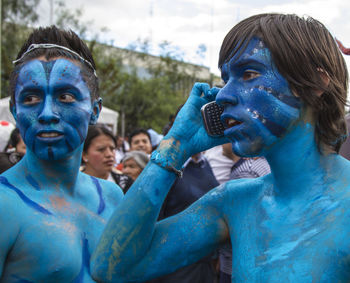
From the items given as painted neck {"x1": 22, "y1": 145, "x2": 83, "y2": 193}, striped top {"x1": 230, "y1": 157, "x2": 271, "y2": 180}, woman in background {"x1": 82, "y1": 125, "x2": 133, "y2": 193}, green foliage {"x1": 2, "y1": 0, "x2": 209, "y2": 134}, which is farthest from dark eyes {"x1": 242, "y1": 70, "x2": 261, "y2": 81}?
green foliage {"x1": 2, "y1": 0, "x2": 209, "y2": 134}

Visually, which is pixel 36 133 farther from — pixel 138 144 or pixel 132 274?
pixel 138 144

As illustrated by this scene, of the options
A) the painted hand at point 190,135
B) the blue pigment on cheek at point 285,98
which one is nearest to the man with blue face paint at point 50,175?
the painted hand at point 190,135

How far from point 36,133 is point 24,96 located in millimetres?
209

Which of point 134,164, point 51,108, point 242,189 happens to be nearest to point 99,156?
Result: point 134,164

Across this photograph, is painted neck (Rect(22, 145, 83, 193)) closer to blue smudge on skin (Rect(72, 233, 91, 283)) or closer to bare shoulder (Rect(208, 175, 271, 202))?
blue smudge on skin (Rect(72, 233, 91, 283))

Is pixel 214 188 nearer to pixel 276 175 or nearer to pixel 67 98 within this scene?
pixel 276 175

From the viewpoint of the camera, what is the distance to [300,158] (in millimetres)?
1427

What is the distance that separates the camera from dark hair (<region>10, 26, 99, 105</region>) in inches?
74.5

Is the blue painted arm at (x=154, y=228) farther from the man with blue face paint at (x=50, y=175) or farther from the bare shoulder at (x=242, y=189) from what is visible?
the man with blue face paint at (x=50, y=175)

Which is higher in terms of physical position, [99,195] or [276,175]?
[276,175]

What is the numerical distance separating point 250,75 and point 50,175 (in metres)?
1.08

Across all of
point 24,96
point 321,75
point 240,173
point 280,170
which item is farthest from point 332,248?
point 240,173

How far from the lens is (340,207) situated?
130cm

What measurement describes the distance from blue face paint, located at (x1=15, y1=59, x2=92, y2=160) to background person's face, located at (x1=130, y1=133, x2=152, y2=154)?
4.54 meters
